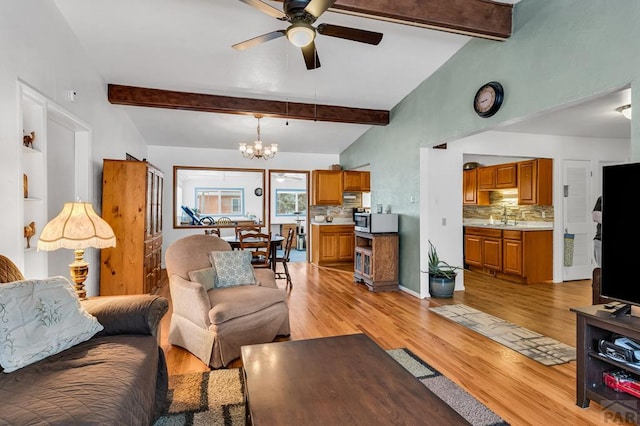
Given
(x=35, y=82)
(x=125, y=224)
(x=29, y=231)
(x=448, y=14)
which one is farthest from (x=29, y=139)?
(x=448, y=14)

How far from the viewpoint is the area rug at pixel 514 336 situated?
2730 mm

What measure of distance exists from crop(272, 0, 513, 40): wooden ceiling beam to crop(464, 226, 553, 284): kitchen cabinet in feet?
11.2

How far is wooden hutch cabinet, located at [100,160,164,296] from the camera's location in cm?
383

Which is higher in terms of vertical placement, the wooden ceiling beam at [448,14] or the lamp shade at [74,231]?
the wooden ceiling beam at [448,14]

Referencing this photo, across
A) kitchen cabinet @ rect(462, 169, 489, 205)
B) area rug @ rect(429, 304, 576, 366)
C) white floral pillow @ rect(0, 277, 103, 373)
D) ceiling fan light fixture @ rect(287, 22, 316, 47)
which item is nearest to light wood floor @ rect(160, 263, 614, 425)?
area rug @ rect(429, 304, 576, 366)

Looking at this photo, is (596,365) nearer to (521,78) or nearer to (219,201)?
(521,78)

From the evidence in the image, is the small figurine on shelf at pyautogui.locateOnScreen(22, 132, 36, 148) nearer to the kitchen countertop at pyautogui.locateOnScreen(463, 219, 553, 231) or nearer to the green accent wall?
the green accent wall

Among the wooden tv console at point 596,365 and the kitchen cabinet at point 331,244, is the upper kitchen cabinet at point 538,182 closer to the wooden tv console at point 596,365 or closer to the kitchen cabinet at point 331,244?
the kitchen cabinet at point 331,244

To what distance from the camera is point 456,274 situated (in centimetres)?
473

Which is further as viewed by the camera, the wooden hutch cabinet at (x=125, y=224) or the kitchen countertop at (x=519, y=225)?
the kitchen countertop at (x=519, y=225)

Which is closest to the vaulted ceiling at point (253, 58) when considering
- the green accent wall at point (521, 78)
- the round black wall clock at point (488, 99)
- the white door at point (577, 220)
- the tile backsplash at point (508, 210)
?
the green accent wall at point (521, 78)

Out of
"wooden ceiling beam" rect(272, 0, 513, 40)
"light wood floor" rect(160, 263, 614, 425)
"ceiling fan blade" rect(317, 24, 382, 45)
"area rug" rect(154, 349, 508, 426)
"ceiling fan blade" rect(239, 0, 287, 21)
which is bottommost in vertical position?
"light wood floor" rect(160, 263, 614, 425)

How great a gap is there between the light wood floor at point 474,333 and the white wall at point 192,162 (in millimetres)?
2129

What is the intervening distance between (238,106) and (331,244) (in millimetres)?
3554
